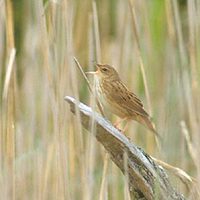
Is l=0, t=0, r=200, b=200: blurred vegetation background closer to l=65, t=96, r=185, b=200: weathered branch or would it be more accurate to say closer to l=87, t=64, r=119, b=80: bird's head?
l=87, t=64, r=119, b=80: bird's head

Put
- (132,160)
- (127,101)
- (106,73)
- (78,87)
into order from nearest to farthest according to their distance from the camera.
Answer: (132,160), (127,101), (106,73), (78,87)

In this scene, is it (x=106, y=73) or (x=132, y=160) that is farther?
(x=106, y=73)

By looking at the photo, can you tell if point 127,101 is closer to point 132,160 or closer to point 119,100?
point 119,100

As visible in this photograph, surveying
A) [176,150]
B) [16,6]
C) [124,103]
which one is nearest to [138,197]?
[124,103]

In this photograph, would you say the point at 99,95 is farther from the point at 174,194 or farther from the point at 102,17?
the point at 102,17

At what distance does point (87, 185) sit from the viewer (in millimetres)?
2793

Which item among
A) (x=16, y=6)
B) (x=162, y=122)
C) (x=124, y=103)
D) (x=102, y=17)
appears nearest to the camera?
(x=124, y=103)

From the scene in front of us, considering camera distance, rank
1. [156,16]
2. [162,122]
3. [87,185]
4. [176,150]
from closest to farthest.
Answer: [87,185] < [162,122] < [176,150] < [156,16]

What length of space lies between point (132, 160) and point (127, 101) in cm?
59

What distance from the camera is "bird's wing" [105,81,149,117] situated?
309 centimetres

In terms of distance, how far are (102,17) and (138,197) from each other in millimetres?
2243

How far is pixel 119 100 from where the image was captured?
312cm

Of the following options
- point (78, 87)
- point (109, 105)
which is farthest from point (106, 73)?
point (78, 87)

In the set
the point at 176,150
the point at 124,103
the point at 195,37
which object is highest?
the point at 195,37
